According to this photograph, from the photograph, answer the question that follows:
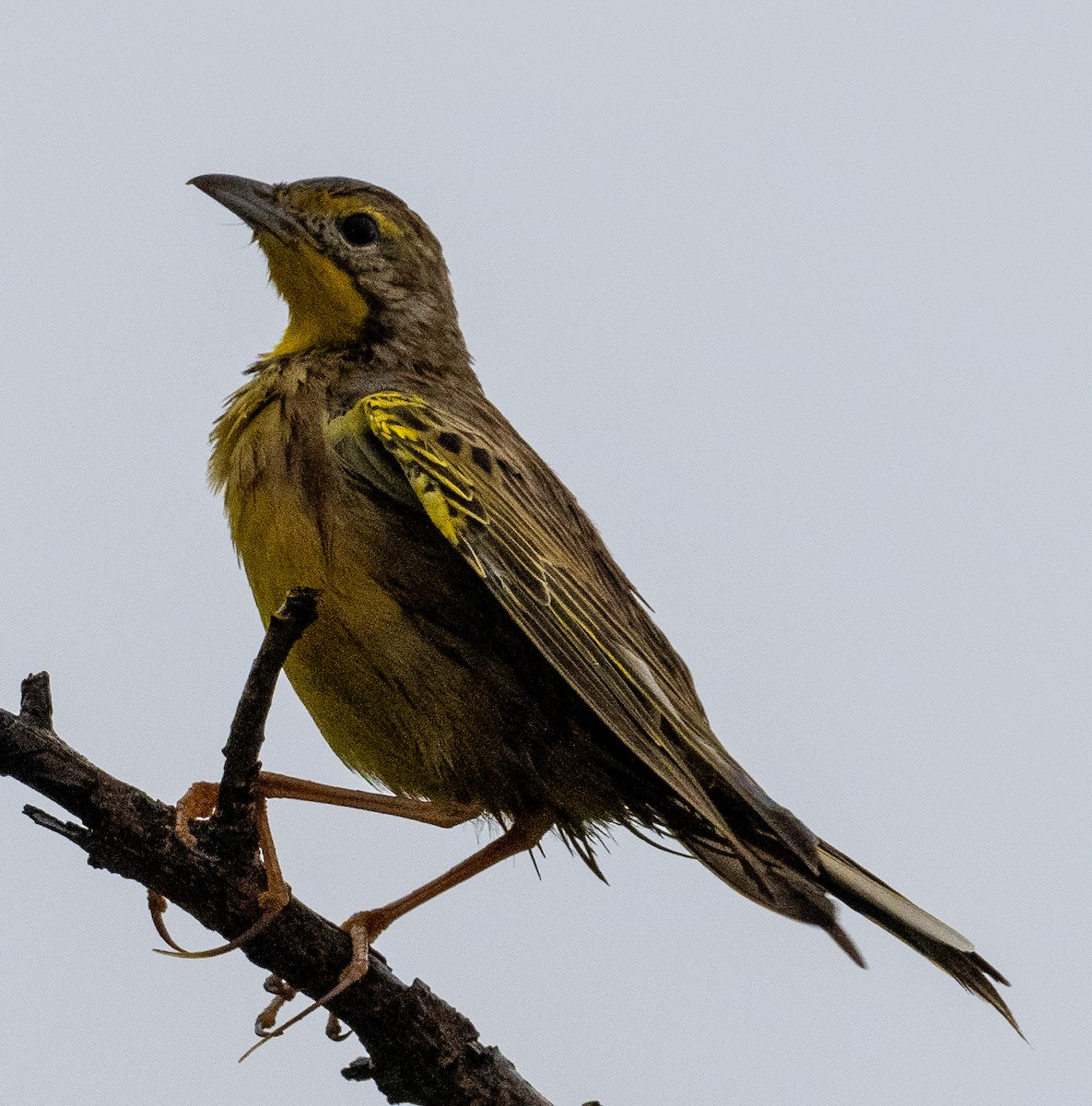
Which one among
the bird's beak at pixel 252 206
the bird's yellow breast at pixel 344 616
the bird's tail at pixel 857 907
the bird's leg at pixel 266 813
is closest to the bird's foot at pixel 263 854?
the bird's leg at pixel 266 813

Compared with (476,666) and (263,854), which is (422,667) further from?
(263,854)

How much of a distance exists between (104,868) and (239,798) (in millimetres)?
462

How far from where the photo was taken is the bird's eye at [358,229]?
24.9 feet

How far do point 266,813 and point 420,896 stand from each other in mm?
867

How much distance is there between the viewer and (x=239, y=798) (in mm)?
4617

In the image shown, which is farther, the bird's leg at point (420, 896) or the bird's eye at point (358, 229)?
the bird's eye at point (358, 229)

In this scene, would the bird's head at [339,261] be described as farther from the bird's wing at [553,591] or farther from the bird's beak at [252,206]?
the bird's wing at [553,591]

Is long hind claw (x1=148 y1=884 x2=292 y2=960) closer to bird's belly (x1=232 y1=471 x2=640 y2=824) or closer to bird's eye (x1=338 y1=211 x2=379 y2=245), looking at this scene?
bird's belly (x1=232 y1=471 x2=640 y2=824)

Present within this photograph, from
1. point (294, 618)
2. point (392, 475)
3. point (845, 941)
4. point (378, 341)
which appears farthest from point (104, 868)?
point (378, 341)

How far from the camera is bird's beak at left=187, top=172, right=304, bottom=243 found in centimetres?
748

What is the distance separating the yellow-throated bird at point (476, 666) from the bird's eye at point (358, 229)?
1311 millimetres

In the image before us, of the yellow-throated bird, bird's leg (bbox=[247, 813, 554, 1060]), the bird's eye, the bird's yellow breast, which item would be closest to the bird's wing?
the yellow-throated bird

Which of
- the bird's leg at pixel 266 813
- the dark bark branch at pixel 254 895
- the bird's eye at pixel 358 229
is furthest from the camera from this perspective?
the bird's eye at pixel 358 229

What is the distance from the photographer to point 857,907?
5.79 meters
